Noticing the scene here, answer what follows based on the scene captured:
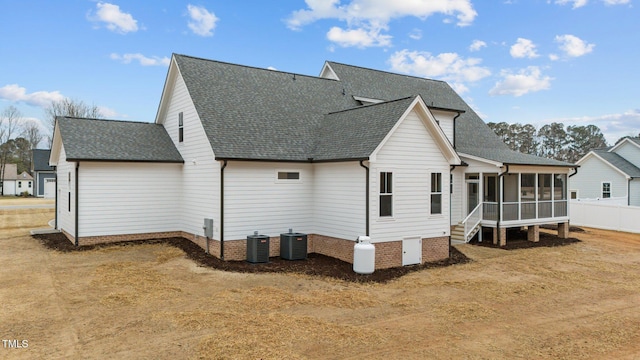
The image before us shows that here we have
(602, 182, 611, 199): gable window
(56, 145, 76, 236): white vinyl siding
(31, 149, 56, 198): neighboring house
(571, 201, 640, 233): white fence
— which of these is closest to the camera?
(56, 145, 76, 236): white vinyl siding

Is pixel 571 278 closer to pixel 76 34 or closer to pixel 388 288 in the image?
pixel 388 288

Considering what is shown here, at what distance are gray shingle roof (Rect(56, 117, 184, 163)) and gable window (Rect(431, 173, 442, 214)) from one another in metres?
10.6

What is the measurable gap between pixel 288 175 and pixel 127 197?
7.00 metres

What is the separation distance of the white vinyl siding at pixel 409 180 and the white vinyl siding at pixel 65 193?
481 inches

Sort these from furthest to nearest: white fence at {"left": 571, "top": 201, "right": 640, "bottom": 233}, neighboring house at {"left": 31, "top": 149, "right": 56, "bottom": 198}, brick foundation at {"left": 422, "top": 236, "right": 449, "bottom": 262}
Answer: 1. neighboring house at {"left": 31, "top": 149, "right": 56, "bottom": 198}
2. white fence at {"left": 571, "top": 201, "right": 640, "bottom": 233}
3. brick foundation at {"left": 422, "top": 236, "right": 449, "bottom": 262}

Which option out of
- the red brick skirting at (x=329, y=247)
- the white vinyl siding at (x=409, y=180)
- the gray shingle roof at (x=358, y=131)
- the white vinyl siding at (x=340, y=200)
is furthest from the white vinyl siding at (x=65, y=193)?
the white vinyl siding at (x=409, y=180)

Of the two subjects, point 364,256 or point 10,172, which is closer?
point 364,256

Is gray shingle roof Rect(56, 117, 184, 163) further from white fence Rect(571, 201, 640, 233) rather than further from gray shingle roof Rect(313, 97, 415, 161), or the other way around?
white fence Rect(571, 201, 640, 233)

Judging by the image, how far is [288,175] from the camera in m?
15.2

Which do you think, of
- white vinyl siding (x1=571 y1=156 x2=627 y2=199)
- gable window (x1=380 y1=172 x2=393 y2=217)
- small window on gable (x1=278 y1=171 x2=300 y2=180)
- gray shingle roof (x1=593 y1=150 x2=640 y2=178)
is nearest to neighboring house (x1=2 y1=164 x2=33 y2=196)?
small window on gable (x1=278 y1=171 x2=300 y2=180)

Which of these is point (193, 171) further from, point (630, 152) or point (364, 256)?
point (630, 152)

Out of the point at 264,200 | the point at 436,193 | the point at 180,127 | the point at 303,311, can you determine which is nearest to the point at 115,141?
the point at 180,127

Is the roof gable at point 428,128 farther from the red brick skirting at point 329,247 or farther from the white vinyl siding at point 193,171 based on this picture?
the white vinyl siding at point 193,171

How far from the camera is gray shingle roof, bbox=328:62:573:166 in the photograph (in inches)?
872
